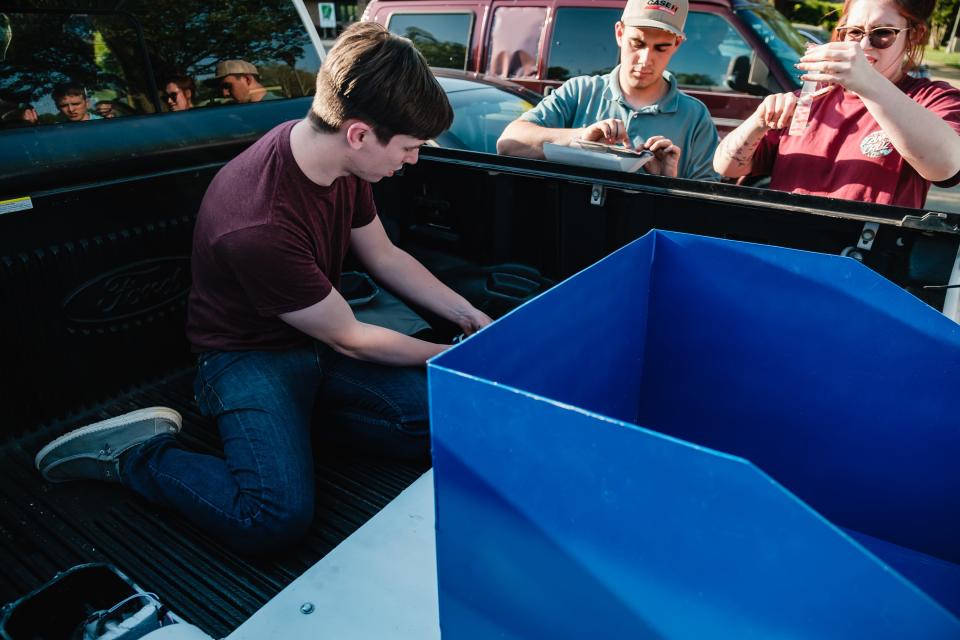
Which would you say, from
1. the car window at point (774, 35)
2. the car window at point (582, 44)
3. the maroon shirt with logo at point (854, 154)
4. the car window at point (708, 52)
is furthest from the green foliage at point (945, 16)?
the maroon shirt with logo at point (854, 154)

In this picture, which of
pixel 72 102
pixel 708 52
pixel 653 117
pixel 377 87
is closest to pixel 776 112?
pixel 653 117

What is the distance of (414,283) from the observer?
2.24 m

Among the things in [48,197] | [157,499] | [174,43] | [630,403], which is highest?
[174,43]

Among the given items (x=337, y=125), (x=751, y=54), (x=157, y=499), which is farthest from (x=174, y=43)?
(x=751, y=54)

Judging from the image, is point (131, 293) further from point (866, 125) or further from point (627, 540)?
point (866, 125)

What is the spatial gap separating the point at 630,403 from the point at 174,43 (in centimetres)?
180

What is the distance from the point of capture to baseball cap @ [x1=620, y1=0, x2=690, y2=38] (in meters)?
2.41

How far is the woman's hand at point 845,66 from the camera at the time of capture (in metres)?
1.63

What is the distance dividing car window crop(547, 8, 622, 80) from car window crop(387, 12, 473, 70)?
0.80 meters

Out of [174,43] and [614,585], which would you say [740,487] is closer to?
[614,585]

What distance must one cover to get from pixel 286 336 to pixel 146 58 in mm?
991

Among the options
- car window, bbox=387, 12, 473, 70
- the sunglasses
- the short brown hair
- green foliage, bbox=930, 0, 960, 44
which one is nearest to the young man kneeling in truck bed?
the short brown hair

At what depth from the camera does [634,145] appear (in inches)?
98.5

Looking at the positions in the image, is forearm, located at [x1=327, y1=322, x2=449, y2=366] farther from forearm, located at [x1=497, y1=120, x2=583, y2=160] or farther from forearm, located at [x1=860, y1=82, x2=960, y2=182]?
forearm, located at [x1=860, y1=82, x2=960, y2=182]
